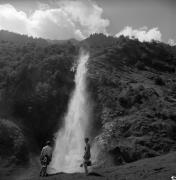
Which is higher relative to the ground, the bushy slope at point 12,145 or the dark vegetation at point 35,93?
the dark vegetation at point 35,93

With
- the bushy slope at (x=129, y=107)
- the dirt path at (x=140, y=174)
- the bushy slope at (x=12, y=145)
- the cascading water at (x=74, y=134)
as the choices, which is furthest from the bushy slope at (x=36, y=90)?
the dirt path at (x=140, y=174)

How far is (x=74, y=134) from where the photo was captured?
3428 centimetres

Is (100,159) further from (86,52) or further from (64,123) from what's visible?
(86,52)

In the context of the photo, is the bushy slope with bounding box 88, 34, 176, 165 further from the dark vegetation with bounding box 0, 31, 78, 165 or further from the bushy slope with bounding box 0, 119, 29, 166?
the bushy slope with bounding box 0, 119, 29, 166

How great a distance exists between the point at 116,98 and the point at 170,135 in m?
7.89

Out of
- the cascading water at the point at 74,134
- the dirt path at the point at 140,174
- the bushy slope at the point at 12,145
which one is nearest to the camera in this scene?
the dirt path at the point at 140,174

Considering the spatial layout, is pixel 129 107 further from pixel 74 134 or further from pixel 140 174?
pixel 140 174

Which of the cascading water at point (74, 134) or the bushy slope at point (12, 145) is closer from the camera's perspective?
the bushy slope at point (12, 145)

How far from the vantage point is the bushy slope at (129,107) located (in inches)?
1196

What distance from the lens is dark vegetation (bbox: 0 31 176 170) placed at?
3077 centimetres

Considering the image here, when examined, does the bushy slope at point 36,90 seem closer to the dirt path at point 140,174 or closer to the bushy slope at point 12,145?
the bushy slope at point 12,145

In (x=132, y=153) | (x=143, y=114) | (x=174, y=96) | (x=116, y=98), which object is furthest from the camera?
(x=174, y=96)

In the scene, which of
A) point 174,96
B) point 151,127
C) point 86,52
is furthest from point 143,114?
point 86,52

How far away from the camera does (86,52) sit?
175 feet
